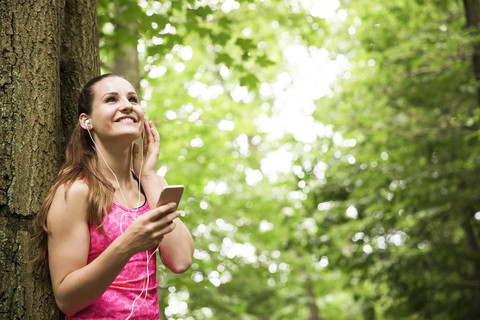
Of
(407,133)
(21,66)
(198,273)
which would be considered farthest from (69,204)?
(407,133)

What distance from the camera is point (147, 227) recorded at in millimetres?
1871

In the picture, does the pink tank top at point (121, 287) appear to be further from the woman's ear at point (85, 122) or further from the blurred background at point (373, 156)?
the blurred background at point (373, 156)

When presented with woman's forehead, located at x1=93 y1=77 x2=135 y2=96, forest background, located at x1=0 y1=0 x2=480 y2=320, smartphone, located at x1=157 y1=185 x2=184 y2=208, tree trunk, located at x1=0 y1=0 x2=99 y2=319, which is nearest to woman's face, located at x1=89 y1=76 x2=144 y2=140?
woman's forehead, located at x1=93 y1=77 x2=135 y2=96

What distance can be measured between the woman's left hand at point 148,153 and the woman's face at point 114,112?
8.5 inches

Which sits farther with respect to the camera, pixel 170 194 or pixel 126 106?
pixel 126 106

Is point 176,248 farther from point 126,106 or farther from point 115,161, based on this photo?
point 126,106

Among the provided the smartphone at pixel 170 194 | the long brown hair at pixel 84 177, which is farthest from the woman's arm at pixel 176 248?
the smartphone at pixel 170 194

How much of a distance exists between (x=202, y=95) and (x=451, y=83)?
15.2ft

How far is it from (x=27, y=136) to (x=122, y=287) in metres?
0.74

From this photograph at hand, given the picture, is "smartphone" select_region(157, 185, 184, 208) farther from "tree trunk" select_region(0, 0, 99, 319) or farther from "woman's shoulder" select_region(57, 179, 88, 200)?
"tree trunk" select_region(0, 0, 99, 319)

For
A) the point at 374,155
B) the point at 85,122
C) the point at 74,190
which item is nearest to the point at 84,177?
the point at 74,190

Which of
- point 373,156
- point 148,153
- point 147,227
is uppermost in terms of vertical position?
point 147,227

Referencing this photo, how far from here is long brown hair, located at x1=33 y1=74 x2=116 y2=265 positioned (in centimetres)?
207

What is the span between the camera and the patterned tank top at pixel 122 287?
2080mm
